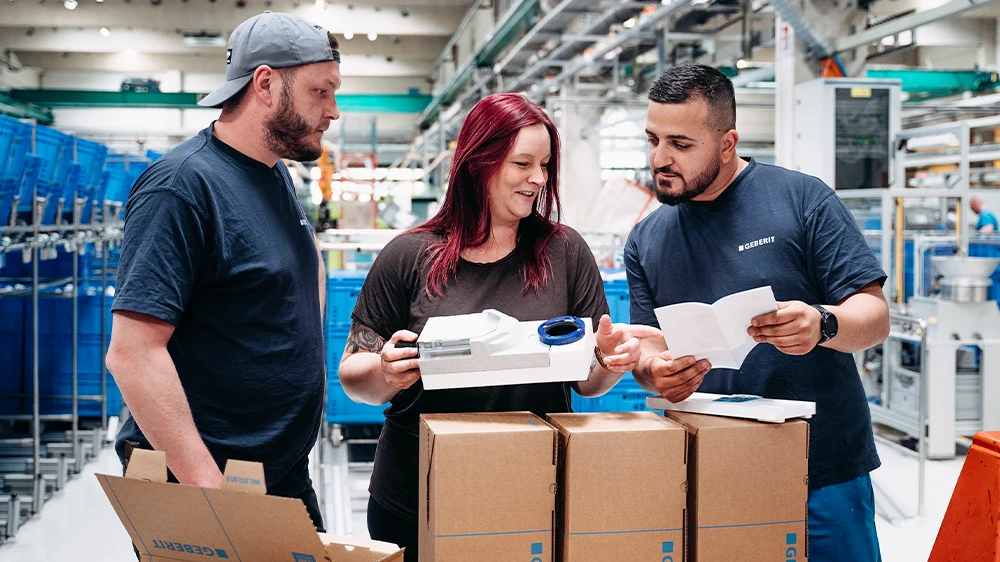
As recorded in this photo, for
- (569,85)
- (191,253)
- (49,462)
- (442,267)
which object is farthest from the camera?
(569,85)

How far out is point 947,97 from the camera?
41.9 feet

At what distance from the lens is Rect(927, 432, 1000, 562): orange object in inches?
66.4

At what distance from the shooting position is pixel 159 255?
5.16ft

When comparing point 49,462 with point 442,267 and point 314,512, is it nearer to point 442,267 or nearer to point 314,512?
point 314,512

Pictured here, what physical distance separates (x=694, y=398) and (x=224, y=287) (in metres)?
0.97

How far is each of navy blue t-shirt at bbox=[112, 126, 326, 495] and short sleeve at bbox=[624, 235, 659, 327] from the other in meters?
0.77

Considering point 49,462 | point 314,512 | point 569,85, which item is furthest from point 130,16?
point 314,512

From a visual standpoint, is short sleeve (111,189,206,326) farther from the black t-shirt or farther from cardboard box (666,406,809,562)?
cardboard box (666,406,809,562)

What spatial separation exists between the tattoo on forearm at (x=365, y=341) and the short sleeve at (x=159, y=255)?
35 centimetres

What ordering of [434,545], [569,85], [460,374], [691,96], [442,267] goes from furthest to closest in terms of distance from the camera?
[569,85] < [691,96] < [442,267] < [460,374] < [434,545]

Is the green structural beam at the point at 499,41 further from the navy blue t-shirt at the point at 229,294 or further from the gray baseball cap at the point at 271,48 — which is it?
the navy blue t-shirt at the point at 229,294

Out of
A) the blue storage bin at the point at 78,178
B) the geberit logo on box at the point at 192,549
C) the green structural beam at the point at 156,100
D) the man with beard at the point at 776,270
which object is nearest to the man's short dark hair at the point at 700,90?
the man with beard at the point at 776,270

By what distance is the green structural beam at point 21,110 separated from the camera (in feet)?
50.3

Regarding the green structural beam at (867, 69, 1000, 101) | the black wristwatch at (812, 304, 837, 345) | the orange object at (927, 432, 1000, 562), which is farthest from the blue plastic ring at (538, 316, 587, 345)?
the green structural beam at (867, 69, 1000, 101)
